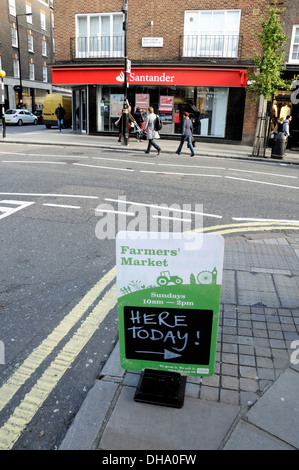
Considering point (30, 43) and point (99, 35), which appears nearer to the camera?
point (99, 35)

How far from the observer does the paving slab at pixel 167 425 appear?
7.47ft

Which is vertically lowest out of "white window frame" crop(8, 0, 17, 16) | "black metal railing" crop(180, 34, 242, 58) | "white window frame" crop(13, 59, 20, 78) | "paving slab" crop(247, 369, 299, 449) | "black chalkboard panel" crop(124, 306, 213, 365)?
"paving slab" crop(247, 369, 299, 449)

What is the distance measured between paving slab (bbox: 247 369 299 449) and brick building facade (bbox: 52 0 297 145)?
20.4m

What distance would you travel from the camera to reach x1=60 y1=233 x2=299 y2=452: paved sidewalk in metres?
2.30

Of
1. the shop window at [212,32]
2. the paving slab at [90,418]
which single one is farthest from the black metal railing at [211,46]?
the paving slab at [90,418]

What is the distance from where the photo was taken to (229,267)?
482 centimetres

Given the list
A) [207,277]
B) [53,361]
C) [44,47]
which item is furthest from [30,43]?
[207,277]

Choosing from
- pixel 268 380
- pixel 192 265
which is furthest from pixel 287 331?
pixel 192 265

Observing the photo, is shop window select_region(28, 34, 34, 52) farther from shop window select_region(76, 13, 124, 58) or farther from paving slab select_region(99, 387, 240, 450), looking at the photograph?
paving slab select_region(99, 387, 240, 450)

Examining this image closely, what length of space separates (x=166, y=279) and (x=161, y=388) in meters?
0.78

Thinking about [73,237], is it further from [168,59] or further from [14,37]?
[14,37]

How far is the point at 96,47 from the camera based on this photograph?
23.3 metres

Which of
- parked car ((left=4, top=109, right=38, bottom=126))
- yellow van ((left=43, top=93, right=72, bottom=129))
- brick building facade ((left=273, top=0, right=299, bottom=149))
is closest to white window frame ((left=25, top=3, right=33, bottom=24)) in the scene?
parked car ((left=4, top=109, right=38, bottom=126))

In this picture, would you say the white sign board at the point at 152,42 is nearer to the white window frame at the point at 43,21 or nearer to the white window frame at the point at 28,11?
the white window frame at the point at 28,11
